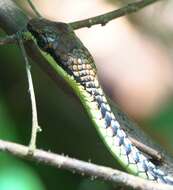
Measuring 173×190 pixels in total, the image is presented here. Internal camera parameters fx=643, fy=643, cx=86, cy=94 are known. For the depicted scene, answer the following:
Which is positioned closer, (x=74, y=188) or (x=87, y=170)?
(x=87, y=170)

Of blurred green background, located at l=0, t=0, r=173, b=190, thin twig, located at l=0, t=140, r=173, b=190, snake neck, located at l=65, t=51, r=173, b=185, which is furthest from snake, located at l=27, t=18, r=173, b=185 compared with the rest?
thin twig, located at l=0, t=140, r=173, b=190

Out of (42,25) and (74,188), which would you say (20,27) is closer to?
(42,25)

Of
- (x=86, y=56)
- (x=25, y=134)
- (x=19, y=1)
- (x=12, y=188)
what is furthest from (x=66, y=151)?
(x=86, y=56)

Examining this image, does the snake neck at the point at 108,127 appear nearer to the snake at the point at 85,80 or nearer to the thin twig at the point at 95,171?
the snake at the point at 85,80

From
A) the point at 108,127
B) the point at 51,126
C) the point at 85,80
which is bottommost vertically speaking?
the point at 51,126

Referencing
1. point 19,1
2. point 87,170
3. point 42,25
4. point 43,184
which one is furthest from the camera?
point 19,1

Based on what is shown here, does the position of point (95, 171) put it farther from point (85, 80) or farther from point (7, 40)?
point (85, 80)

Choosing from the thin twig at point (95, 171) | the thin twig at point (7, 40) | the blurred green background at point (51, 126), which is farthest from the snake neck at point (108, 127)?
the thin twig at point (95, 171)

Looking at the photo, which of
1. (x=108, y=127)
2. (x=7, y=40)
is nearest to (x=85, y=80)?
(x=108, y=127)
